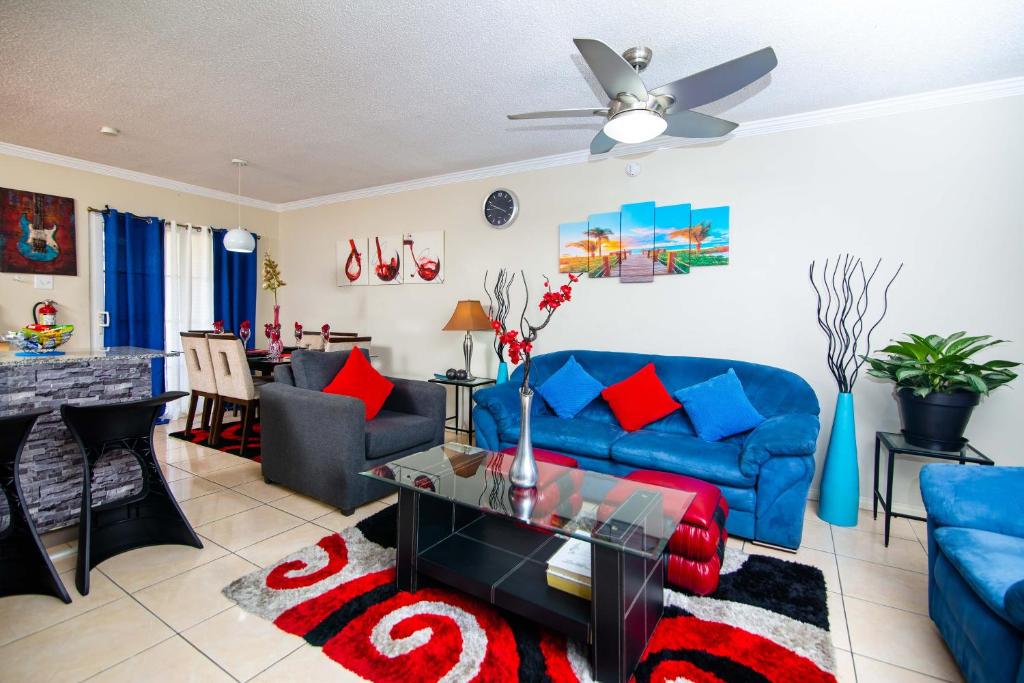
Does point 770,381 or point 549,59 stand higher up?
point 549,59

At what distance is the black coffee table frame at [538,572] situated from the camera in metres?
1.52

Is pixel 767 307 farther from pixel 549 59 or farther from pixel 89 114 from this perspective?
pixel 89 114

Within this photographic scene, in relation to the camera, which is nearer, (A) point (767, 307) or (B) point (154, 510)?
(B) point (154, 510)

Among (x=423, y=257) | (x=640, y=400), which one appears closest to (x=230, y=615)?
(x=640, y=400)

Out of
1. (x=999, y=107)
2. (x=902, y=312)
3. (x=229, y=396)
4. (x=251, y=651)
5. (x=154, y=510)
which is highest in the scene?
(x=999, y=107)

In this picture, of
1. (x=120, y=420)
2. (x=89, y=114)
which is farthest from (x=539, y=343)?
(x=89, y=114)

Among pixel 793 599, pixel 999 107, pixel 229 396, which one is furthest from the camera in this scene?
pixel 229 396

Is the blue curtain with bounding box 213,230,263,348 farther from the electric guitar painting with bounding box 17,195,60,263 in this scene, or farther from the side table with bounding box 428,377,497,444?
the side table with bounding box 428,377,497,444

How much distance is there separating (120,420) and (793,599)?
2933mm

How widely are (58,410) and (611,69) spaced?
2.88 m

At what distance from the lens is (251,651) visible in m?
1.68

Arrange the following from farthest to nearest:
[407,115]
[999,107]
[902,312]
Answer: [407,115]
[902,312]
[999,107]

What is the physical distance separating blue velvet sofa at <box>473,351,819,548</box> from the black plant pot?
1.48ft

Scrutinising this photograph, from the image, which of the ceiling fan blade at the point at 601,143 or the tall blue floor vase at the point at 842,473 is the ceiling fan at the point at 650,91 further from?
the tall blue floor vase at the point at 842,473
